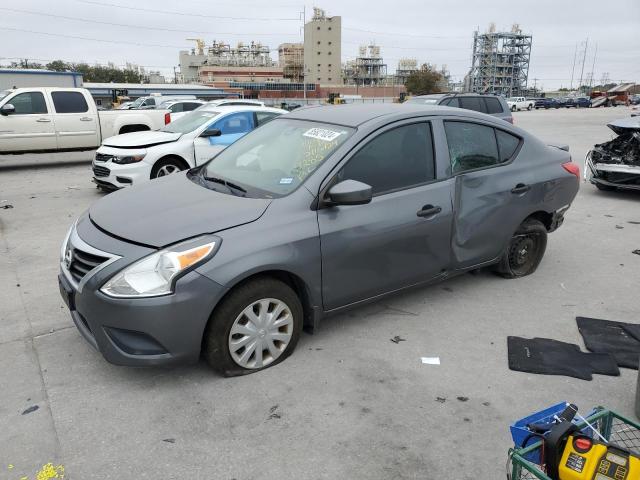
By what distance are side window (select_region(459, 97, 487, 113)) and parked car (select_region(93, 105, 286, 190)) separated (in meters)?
6.60

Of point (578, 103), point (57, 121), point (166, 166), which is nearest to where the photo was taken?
point (166, 166)

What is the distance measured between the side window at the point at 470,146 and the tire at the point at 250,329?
1.88 metres

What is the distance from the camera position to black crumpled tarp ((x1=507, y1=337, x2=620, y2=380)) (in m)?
3.51

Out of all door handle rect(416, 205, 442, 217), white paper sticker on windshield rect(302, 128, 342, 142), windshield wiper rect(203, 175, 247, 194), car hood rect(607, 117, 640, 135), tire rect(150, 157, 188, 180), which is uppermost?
white paper sticker on windshield rect(302, 128, 342, 142)

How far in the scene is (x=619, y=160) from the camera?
29.7 ft

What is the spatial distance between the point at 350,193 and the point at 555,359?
1.92 meters

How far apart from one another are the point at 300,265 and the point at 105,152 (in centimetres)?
664

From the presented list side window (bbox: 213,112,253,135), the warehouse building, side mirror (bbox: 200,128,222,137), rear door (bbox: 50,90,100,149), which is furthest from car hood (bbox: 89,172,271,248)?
the warehouse building

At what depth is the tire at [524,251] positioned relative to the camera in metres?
4.93

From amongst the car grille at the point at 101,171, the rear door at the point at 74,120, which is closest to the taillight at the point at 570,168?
the car grille at the point at 101,171

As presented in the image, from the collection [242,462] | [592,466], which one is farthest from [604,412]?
[242,462]

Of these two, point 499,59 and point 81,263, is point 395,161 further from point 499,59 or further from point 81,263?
point 499,59

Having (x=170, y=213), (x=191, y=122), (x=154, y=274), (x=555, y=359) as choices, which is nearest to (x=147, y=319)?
(x=154, y=274)

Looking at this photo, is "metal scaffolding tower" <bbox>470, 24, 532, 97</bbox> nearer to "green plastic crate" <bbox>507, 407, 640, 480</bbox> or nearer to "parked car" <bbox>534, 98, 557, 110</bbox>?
"parked car" <bbox>534, 98, 557, 110</bbox>
